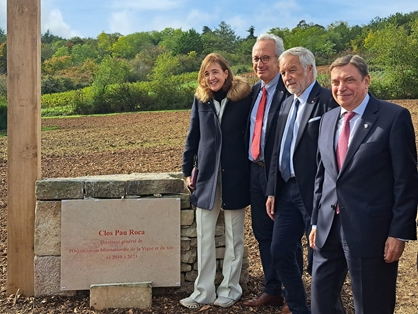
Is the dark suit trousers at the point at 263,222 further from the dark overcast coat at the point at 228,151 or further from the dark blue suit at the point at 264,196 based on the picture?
the dark overcast coat at the point at 228,151

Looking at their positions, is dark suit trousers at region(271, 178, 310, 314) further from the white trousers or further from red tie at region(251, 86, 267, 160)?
the white trousers

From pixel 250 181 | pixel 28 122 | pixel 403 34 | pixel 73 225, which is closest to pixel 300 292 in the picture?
pixel 250 181

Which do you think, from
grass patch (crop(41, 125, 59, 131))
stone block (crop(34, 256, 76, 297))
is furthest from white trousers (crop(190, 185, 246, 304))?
grass patch (crop(41, 125, 59, 131))

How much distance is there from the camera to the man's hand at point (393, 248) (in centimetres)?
271

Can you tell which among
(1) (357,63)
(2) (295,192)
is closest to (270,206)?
(2) (295,192)

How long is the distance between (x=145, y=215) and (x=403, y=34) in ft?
117

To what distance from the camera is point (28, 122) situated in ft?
13.7

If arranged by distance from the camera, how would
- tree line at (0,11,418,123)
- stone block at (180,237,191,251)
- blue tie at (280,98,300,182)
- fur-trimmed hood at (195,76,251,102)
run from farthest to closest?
tree line at (0,11,418,123) < stone block at (180,237,191,251) < fur-trimmed hood at (195,76,251,102) < blue tie at (280,98,300,182)

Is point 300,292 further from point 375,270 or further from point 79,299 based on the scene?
point 79,299

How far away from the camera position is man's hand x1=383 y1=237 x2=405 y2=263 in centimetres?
271

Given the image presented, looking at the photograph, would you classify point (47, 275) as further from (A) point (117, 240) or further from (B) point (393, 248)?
(B) point (393, 248)

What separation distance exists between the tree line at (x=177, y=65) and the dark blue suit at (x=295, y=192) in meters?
27.6

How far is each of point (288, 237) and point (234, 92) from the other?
121 cm

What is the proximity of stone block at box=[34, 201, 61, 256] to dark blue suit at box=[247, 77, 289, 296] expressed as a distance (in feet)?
5.25
